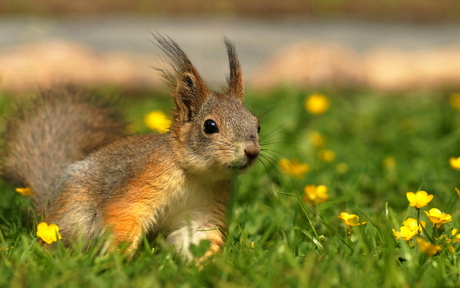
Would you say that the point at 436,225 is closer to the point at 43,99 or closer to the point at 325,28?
the point at 43,99

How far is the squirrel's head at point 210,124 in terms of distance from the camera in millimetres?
2727

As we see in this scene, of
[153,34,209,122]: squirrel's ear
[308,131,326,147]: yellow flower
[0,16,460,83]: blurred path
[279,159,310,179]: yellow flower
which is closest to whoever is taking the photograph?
[153,34,209,122]: squirrel's ear

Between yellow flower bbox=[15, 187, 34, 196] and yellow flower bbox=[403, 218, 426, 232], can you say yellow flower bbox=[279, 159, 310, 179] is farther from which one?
yellow flower bbox=[15, 187, 34, 196]

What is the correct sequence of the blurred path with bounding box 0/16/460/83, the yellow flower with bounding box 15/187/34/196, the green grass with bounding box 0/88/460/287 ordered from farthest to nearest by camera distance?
the blurred path with bounding box 0/16/460/83
the yellow flower with bounding box 15/187/34/196
the green grass with bounding box 0/88/460/287

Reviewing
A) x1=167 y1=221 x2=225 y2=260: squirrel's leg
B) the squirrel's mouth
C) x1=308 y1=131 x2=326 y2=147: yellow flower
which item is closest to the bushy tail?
x1=167 y1=221 x2=225 y2=260: squirrel's leg

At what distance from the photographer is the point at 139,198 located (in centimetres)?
281

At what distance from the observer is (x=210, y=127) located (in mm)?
2852

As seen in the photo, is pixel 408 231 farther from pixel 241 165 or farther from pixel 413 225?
pixel 241 165

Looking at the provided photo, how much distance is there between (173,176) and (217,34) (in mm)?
6202

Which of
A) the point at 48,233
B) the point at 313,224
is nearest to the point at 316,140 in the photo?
the point at 313,224

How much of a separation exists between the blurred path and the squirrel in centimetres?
478

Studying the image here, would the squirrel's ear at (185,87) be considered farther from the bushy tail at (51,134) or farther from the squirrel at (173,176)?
the bushy tail at (51,134)

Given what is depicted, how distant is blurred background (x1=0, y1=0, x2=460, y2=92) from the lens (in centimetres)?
673

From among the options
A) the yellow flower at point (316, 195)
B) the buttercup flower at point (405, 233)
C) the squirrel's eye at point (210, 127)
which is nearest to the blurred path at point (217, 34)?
the yellow flower at point (316, 195)
